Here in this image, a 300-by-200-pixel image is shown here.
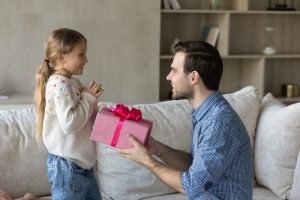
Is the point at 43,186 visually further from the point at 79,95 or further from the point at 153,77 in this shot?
the point at 153,77

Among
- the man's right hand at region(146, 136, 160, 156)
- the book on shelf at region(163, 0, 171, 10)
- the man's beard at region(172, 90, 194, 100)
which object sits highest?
the book on shelf at region(163, 0, 171, 10)

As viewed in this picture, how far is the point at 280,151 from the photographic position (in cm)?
278

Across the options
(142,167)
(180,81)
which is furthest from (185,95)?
(142,167)

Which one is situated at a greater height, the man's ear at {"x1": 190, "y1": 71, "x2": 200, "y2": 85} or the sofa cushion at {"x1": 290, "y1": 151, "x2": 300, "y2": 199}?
the man's ear at {"x1": 190, "y1": 71, "x2": 200, "y2": 85}

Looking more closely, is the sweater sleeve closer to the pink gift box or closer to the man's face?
the pink gift box

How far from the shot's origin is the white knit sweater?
2.18m

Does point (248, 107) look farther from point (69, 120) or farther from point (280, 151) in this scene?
point (69, 120)

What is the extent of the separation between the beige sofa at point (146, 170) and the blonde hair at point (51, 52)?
29cm

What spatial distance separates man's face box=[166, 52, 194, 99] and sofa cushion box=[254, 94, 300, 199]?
1.02 meters

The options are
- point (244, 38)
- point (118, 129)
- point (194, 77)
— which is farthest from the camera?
point (244, 38)

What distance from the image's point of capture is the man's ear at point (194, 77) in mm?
1859

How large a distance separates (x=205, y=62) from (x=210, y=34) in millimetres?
2771

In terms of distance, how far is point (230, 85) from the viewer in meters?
4.91

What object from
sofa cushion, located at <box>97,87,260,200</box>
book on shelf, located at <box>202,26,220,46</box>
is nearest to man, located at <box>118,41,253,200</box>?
sofa cushion, located at <box>97,87,260,200</box>
